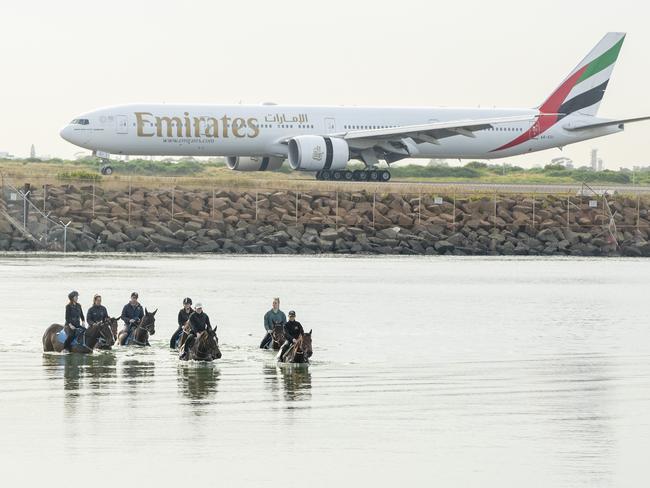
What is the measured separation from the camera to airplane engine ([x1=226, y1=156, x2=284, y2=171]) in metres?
84.5

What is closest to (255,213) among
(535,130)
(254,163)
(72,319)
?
(254,163)

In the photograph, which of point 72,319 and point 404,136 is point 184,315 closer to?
point 72,319

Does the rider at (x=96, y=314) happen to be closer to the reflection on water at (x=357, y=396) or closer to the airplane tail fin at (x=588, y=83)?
the reflection on water at (x=357, y=396)

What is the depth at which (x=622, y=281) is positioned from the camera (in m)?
61.7

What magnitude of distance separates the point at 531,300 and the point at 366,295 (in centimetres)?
588

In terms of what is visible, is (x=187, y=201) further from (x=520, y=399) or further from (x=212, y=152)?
(x=520, y=399)

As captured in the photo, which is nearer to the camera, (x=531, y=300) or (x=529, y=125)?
(x=531, y=300)

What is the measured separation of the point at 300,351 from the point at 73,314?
5.44m

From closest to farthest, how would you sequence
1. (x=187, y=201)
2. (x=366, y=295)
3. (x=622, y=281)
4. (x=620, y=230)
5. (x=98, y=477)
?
(x=98, y=477)
(x=366, y=295)
(x=622, y=281)
(x=187, y=201)
(x=620, y=230)

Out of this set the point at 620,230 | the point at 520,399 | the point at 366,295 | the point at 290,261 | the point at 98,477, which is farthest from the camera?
the point at 620,230

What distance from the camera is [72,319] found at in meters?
34.2

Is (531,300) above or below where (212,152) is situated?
below

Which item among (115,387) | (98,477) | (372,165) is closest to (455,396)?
(115,387)

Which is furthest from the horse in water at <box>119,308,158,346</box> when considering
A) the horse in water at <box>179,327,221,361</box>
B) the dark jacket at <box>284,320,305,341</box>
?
the dark jacket at <box>284,320,305,341</box>
